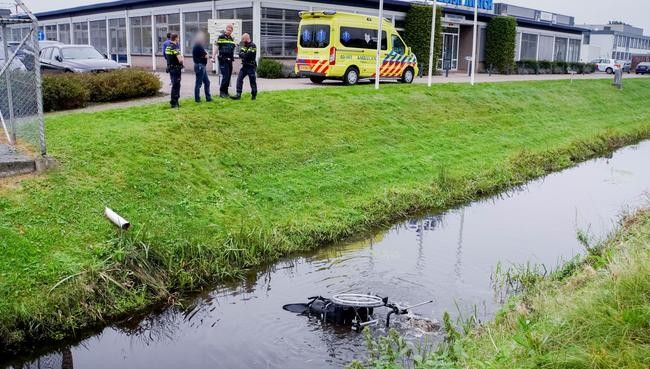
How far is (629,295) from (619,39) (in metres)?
82.8

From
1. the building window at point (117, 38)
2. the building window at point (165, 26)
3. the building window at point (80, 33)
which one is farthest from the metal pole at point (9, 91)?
the building window at point (80, 33)

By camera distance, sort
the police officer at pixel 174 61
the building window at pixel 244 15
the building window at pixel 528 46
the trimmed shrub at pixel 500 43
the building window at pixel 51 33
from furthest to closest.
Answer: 1. the building window at pixel 51 33
2. the building window at pixel 528 46
3. the trimmed shrub at pixel 500 43
4. the building window at pixel 244 15
5. the police officer at pixel 174 61

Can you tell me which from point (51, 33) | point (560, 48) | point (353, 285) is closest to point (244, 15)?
point (353, 285)

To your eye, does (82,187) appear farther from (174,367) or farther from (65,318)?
(174,367)

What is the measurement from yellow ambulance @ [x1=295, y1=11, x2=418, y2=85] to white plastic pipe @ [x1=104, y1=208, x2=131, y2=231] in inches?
574

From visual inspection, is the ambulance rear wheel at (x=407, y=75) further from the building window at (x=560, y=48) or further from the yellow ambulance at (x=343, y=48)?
the building window at (x=560, y=48)

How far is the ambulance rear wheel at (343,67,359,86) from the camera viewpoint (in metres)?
22.8

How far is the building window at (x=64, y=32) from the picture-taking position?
43969 mm

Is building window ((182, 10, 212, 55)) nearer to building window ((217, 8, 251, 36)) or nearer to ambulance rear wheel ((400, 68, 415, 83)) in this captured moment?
building window ((217, 8, 251, 36))

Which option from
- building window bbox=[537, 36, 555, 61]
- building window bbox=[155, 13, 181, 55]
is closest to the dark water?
building window bbox=[155, 13, 181, 55]

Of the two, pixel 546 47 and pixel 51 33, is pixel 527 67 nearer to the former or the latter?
pixel 546 47

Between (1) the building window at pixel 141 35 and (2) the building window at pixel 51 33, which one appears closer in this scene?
(1) the building window at pixel 141 35

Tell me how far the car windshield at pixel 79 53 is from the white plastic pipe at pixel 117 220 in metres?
14.1

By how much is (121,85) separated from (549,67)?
35.6 meters
